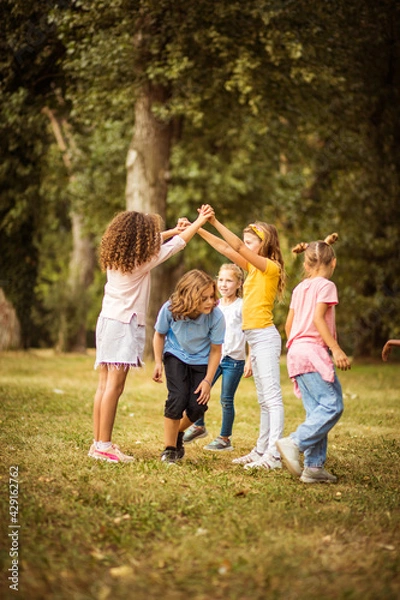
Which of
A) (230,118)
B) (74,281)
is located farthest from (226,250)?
(74,281)

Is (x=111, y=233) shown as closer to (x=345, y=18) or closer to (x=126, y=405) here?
(x=126, y=405)

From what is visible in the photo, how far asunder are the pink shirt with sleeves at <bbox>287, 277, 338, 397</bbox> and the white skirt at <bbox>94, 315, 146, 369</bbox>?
1.21 metres

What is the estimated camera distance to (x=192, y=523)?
387 centimetres

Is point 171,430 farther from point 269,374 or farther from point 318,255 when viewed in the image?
point 318,255

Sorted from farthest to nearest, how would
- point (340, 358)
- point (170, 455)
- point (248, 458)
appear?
point (248, 458), point (170, 455), point (340, 358)

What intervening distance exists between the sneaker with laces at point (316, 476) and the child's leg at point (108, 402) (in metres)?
1.50

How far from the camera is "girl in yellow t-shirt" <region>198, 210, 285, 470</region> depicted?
5371 millimetres

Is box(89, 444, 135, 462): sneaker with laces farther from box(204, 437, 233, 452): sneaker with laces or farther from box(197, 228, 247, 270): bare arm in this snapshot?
box(197, 228, 247, 270): bare arm

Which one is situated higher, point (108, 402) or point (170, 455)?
point (108, 402)

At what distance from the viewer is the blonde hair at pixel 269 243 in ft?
18.3

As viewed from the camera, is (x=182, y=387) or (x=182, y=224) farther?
(x=182, y=224)

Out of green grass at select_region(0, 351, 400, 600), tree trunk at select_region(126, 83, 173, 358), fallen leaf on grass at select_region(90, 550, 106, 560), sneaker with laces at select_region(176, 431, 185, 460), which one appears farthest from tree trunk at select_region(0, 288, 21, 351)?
fallen leaf on grass at select_region(90, 550, 106, 560)

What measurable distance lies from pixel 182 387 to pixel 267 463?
889mm

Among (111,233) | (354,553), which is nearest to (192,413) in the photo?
(111,233)
